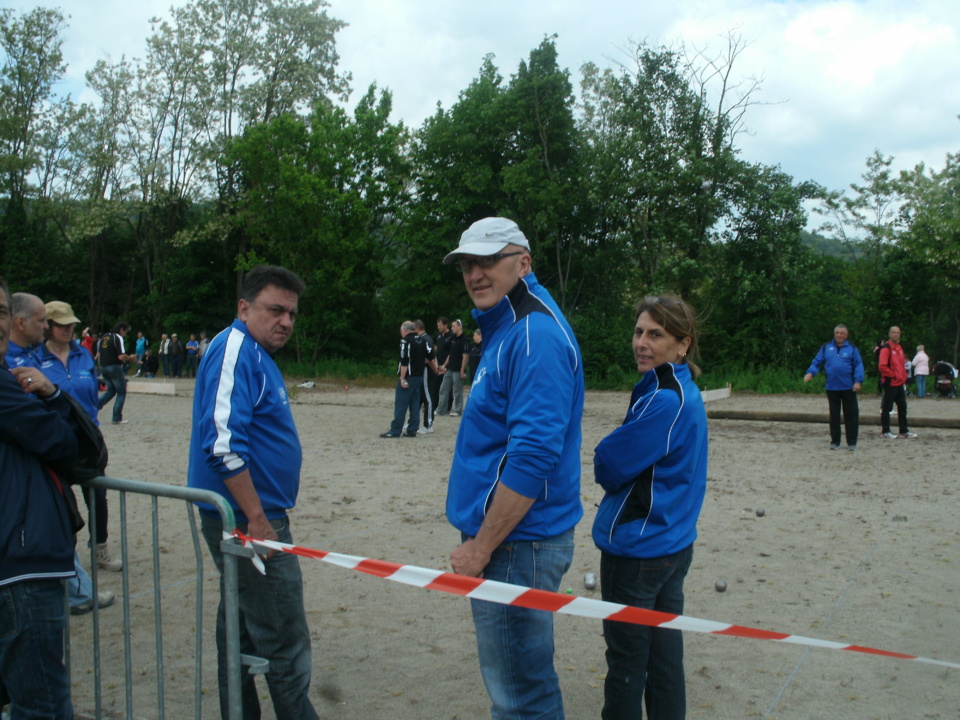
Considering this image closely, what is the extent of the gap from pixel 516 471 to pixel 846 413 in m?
11.1

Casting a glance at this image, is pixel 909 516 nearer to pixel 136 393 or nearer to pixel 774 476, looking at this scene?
pixel 774 476

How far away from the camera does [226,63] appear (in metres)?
39.5

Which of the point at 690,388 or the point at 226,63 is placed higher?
the point at 226,63

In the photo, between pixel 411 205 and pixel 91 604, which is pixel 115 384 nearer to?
pixel 91 604

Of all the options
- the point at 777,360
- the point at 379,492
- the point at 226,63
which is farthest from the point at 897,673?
the point at 226,63

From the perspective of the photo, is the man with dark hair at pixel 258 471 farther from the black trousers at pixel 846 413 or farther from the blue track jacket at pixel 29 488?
the black trousers at pixel 846 413

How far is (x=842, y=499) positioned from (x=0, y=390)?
318 inches

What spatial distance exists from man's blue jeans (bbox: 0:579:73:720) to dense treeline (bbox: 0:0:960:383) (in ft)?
94.1

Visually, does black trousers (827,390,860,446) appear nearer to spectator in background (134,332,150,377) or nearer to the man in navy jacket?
the man in navy jacket

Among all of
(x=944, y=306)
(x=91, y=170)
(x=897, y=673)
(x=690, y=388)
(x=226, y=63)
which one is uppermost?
(x=226, y=63)

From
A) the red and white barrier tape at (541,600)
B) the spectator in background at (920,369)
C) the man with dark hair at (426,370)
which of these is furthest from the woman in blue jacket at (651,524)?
the spectator in background at (920,369)

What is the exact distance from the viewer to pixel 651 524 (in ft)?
9.79

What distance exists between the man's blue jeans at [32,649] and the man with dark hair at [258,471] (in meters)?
0.58

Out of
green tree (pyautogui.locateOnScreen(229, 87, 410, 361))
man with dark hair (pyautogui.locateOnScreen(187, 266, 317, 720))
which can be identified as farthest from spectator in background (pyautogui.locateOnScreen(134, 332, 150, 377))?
man with dark hair (pyautogui.locateOnScreen(187, 266, 317, 720))
